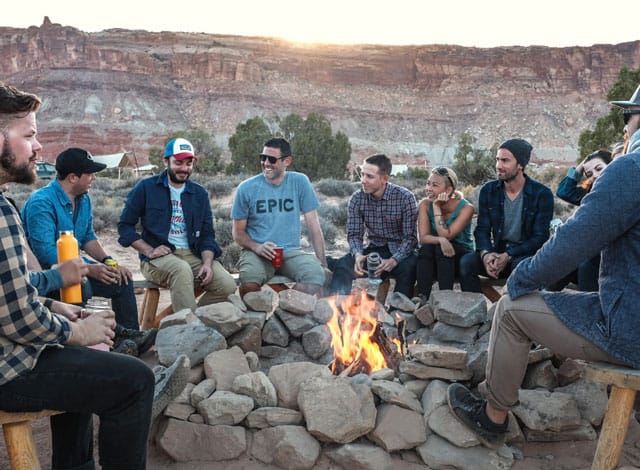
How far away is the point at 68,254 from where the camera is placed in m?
2.88

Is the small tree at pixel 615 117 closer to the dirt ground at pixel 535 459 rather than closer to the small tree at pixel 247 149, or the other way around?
the small tree at pixel 247 149

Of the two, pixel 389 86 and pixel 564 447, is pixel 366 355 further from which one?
pixel 389 86

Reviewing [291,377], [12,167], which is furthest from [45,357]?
[291,377]

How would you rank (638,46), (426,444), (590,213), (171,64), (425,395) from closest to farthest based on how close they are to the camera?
1. (590,213)
2. (426,444)
3. (425,395)
4. (171,64)
5. (638,46)

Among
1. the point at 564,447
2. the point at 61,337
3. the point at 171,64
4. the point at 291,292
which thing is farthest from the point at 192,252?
the point at 171,64

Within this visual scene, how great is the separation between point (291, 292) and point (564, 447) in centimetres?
196

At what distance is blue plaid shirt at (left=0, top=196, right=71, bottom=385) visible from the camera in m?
2.06

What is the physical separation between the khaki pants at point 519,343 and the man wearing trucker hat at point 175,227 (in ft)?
8.73

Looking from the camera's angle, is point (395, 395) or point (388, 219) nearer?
point (395, 395)

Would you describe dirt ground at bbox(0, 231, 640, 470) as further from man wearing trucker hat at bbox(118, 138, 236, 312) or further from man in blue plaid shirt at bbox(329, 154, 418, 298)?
man in blue plaid shirt at bbox(329, 154, 418, 298)

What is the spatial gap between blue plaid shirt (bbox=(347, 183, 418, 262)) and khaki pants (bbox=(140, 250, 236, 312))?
1222 millimetres

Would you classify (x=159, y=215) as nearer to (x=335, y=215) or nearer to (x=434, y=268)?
(x=434, y=268)

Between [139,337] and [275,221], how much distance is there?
6.14ft

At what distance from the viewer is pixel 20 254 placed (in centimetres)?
211
